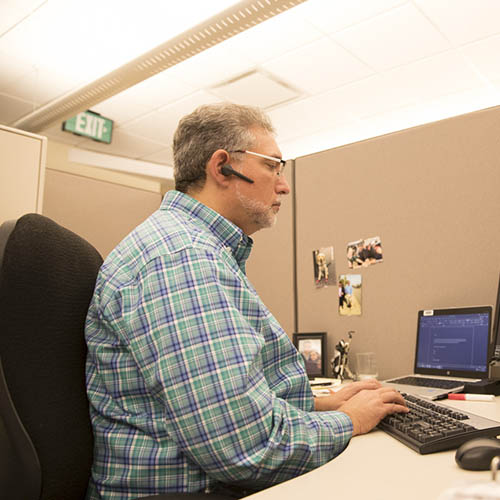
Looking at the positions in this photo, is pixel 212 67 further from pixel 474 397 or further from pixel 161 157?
pixel 474 397

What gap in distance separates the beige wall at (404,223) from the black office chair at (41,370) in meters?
1.02

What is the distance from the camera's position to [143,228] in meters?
0.84

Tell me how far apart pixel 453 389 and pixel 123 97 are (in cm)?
351

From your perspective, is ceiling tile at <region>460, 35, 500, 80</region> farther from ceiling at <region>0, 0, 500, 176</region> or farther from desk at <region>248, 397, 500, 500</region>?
desk at <region>248, 397, 500, 500</region>

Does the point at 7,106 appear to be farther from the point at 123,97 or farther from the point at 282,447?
the point at 282,447

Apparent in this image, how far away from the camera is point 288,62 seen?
340cm

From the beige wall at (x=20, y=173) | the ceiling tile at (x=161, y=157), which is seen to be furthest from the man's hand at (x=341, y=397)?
the ceiling tile at (x=161, y=157)

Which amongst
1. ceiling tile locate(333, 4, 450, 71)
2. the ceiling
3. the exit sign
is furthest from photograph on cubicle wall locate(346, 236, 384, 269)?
the exit sign

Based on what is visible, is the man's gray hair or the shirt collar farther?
the man's gray hair

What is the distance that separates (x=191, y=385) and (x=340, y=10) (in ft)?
8.97

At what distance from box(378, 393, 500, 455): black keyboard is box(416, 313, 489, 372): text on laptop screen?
1.65ft

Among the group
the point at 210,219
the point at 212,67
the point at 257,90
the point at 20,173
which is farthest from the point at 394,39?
the point at 210,219

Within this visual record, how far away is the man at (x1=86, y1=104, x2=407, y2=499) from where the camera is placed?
2.14ft

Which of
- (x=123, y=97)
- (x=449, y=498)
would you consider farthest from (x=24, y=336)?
(x=123, y=97)
